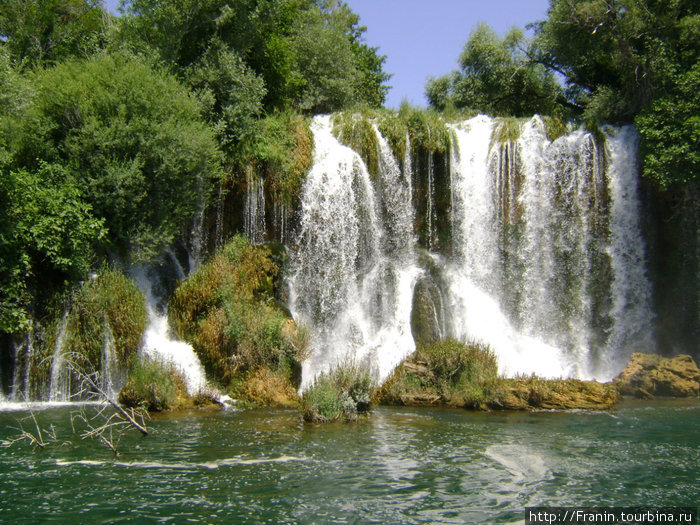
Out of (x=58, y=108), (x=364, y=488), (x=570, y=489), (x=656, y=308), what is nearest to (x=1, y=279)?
(x=58, y=108)

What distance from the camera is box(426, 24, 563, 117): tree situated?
1068 inches

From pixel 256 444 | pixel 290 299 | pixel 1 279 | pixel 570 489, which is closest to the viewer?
pixel 570 489

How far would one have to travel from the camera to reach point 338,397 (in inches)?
492

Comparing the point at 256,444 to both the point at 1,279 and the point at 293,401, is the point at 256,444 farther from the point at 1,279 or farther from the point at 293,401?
the point at 1,279

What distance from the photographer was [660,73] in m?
20.0

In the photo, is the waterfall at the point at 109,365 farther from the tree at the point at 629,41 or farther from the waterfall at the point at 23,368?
the tree at the point at 629,41

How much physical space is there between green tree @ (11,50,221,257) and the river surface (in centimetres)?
567

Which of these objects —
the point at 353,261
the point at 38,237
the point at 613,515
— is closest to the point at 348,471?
the point at 613,515

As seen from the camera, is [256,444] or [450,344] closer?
[256,444]

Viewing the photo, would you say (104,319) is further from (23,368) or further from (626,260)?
(626,260)

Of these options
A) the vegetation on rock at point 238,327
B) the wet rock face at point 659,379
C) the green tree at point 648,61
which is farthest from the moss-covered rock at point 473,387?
the green tree at point 648,61

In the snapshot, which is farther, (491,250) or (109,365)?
(491,250)

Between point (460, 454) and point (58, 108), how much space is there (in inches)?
513

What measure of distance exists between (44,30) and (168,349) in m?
16.0
